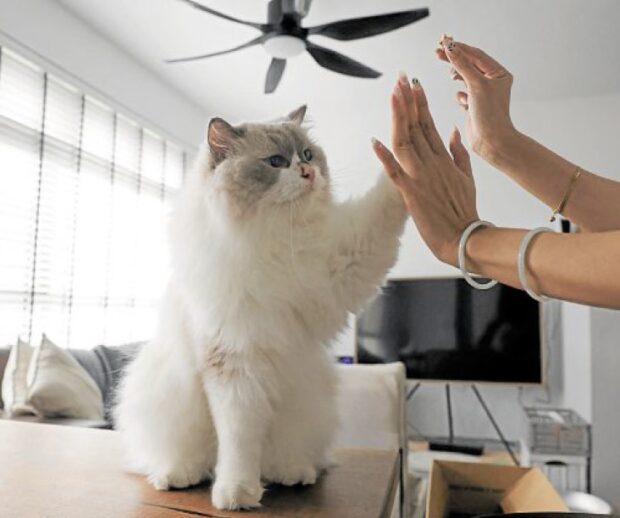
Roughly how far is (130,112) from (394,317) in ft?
9.17

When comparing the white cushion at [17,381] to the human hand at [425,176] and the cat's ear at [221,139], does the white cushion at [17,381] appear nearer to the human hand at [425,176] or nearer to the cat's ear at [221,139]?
the cat's ear at [221,139]

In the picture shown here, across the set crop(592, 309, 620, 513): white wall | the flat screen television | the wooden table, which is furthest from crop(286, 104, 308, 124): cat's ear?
the flat screen television

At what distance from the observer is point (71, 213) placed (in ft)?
12.4

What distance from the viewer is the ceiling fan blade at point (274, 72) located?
322 cm

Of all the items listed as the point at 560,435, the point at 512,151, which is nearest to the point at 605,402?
the point at 560,435

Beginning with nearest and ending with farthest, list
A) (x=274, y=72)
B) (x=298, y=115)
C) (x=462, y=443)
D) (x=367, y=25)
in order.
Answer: (x=298, y=115) < (x=367, y=25) < (x=274, y=72) < (x=462, y=443)

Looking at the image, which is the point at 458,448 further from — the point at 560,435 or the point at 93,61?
the point at 93,61

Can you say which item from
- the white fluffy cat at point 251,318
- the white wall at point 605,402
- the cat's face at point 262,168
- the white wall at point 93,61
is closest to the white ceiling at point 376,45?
the white wall at point 93,61

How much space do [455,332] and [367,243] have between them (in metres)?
4.06

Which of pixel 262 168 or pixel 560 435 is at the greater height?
pixel 262 168

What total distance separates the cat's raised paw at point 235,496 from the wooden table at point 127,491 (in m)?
0.01

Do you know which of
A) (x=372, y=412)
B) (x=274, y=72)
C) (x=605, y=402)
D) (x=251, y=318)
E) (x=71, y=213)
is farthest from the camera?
(x=71, y=213)

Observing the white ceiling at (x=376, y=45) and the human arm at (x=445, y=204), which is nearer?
the human arm at (x=445, y=204)

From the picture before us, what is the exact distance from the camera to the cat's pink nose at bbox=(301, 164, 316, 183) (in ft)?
2.85
